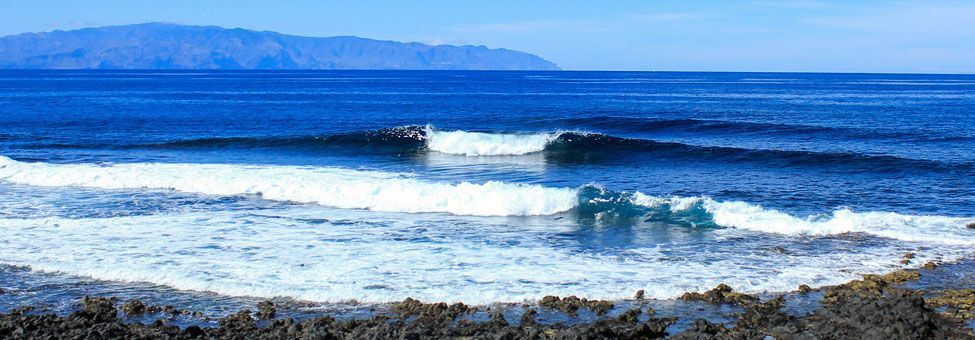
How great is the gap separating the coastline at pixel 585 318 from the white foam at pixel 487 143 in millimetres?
22079

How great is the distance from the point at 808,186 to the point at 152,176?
60.3ft

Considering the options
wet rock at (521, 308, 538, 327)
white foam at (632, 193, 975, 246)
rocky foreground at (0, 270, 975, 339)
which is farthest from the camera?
white foam at (632, 193, 975, 246)

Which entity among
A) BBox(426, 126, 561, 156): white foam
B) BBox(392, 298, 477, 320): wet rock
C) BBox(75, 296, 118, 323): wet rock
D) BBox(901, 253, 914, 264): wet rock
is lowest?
BBox(426, 126, 561, 156): white foam

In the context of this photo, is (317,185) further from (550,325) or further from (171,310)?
(550,325)

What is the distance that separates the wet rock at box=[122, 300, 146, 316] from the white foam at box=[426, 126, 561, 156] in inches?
892

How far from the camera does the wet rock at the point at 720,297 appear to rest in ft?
37.2

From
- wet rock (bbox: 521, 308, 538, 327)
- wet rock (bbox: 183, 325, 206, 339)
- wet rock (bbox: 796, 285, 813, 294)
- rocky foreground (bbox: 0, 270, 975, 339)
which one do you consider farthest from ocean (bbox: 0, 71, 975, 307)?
wet rock (bbox: 183, 325, 206, 339)

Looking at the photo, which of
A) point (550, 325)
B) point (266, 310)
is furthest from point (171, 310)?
point (550, 325)

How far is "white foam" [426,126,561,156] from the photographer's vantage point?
111 feet

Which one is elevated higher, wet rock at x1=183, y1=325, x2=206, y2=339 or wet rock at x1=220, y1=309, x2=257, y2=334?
wet rock at x1=183, y1=325, x2=206, y2=339

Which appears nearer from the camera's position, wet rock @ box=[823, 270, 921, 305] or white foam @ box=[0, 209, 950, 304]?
wet rock @ box=[823, 270, 921, 305]

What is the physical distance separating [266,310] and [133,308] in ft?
5.72

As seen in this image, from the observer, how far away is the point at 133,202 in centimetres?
2048

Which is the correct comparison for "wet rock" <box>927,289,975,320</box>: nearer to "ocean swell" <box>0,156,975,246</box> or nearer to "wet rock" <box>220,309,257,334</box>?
"ocean swell" <box>0,156,975,246</box>
